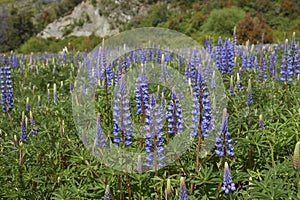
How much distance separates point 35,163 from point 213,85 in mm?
1746

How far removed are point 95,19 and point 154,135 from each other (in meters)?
33.6

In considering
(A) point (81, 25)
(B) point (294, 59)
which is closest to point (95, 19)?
(A) point (81, 25)

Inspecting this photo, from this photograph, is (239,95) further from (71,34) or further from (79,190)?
(71,34)

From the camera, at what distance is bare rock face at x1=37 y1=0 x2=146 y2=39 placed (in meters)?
32.7

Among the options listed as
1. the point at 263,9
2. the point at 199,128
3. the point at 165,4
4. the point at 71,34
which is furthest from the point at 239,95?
the point at 71,34

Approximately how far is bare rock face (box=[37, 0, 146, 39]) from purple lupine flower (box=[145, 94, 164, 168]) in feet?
97.3

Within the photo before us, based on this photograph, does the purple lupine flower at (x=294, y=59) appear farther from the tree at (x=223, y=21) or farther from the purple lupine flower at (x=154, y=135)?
the tree at (x=223, y=21)

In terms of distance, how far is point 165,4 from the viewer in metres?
31.1

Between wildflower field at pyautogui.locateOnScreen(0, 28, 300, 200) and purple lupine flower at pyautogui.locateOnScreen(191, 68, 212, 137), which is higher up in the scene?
purple lupine flower at pyautogui.locateOnScreen(191, 68, 212, 137)

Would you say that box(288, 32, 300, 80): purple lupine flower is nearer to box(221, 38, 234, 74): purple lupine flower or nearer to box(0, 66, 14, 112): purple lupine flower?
box(221, 38, 234, 74): purple lupine flower

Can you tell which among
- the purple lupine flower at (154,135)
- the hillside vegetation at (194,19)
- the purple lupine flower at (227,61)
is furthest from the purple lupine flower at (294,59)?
the hillside vegetation at (194,19)

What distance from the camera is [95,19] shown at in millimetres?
34656

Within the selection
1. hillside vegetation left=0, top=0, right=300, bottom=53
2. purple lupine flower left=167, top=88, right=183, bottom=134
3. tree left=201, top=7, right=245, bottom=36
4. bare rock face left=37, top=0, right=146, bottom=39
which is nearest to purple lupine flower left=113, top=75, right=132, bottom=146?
purple lupine flower left=167, top=88, right=183, bottom=134

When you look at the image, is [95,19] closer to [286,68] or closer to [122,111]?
[286,68]
